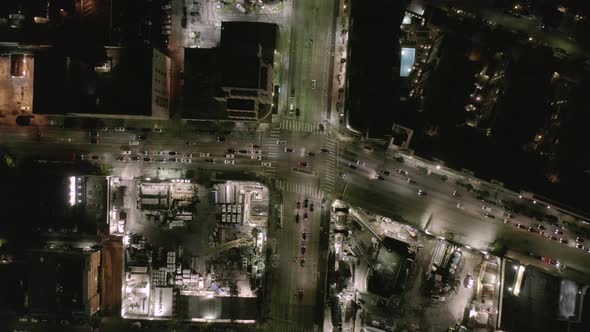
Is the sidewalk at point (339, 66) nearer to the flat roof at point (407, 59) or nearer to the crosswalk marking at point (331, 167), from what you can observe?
the crosswalk marking at point (331, 167)

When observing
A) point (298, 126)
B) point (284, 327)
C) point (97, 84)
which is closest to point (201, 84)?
point (97, 84)

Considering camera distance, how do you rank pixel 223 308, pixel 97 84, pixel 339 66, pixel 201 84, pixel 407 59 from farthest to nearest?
pixel 339 66 < pixel 407 59 < pixel 223 308 < pixel 201 84 < pixel 97 84

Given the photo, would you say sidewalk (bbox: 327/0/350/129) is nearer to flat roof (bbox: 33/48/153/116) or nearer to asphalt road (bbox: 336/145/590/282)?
asphalt road (bbox: 336/145/590/282)

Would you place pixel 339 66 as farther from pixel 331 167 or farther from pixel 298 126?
pixel 331 167

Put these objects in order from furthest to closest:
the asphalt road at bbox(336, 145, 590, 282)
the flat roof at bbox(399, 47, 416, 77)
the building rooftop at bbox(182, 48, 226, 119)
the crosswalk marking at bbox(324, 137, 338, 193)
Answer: the crosswalk marking at bbox(324, 137, 338, 193)
the asphalt road at bbox(336, 145, 590, 282)
the flat roof at bbox(399, 47, 416, 77)
the building rooftop at bbox(182, 48, 226, 119)

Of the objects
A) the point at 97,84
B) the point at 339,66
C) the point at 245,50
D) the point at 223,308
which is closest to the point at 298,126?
the point at 339,66

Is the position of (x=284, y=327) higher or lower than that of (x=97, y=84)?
lower

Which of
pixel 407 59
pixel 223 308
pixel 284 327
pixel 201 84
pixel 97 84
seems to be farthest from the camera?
pixel 284 327

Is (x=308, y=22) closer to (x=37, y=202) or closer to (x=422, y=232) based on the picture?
(x=422, y=232)

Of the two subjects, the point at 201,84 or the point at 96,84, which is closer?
the point at 96,84

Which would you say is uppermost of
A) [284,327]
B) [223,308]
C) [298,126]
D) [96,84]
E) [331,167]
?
[96,84]

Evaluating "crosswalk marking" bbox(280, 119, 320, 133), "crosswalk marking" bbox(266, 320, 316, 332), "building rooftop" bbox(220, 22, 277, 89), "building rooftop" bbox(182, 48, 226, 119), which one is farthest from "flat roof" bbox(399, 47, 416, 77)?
"crosswalk marking" bbox(266, 320, 316, 332)
